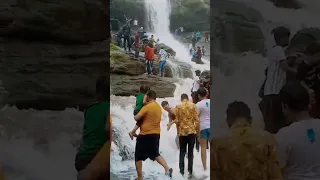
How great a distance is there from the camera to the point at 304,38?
9.73 ft

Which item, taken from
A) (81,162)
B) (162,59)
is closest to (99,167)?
(81,162)

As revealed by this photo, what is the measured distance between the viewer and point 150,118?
3490 mm

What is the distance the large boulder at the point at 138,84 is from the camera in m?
3.57

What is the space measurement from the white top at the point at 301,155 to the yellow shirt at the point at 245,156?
65 millimetres

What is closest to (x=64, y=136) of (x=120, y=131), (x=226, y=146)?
(x=120, y=131)

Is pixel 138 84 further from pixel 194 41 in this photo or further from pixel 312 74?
pixel 312 74

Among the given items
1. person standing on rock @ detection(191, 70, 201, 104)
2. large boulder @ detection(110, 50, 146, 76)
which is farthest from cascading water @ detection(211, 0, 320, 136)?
large boulder @ detection(110, 50, 146, 76)

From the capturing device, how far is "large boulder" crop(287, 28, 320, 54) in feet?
9.73

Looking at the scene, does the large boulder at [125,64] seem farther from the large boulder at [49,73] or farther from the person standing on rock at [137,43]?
the large boulder at [49,73]

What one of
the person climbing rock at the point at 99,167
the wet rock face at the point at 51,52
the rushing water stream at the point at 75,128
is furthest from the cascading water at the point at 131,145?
the wet rock face at the point at 51,52

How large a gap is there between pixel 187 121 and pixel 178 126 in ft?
0.29

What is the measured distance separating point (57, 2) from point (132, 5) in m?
0.85

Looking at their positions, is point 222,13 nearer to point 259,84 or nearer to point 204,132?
point 259,84

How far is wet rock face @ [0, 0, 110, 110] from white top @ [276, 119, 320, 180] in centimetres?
142
